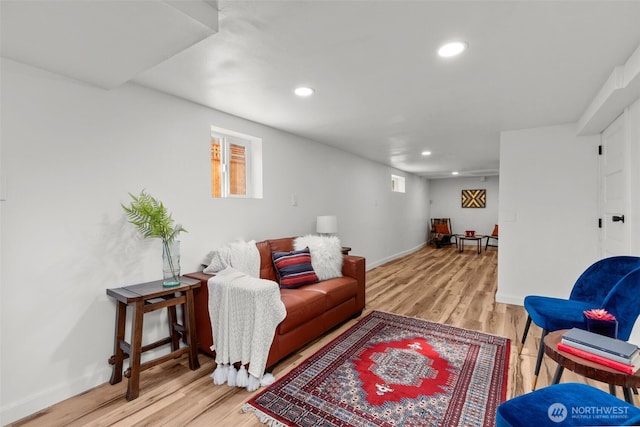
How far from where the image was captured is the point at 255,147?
3.49m

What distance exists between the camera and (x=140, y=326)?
198cm

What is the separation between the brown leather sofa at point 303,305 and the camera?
2.34m

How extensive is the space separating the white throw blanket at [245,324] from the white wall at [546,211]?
3.17m

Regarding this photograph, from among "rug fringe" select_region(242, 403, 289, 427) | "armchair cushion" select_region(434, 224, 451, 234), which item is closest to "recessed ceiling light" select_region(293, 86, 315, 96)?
"rug fringe" select_region(242, 403, 289, 427)

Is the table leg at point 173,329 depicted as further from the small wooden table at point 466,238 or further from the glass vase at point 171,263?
the small wooden table at point 466,238

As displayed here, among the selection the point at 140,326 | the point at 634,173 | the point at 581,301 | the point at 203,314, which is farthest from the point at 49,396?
the point at 634,173

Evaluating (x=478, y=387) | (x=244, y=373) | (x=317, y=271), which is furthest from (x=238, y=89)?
(x=478, y=387)

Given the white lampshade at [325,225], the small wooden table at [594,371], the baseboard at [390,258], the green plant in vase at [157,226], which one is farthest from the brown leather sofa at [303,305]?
the baseboard at [390,258]

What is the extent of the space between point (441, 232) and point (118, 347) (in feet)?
27.8

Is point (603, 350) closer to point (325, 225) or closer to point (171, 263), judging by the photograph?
point (171, 263)

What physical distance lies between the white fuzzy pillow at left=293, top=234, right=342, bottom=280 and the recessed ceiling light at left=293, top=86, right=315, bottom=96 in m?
1.56

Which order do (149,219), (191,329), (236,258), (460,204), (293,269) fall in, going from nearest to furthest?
(149,219), (191,329), (236,258), (293,269), (460,204)

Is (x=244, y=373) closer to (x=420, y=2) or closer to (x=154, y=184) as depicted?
(x=154, y=184)

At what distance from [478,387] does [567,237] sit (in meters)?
2.50
